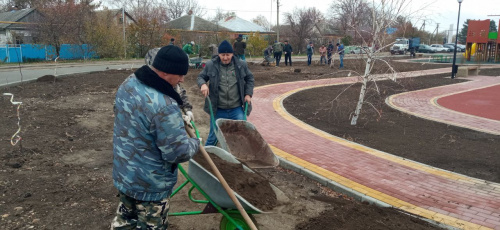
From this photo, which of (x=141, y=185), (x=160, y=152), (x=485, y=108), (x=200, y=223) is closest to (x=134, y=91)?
(x=160, y=152)

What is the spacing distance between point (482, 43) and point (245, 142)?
105 ft

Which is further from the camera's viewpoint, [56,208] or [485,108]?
[485,108]

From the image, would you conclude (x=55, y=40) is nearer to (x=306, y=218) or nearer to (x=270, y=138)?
(x=270, y=138)

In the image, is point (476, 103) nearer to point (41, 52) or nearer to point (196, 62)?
point (196, 62)

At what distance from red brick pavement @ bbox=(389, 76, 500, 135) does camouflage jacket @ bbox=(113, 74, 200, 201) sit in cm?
717

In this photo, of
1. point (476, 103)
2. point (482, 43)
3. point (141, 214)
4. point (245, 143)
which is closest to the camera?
point (141, 214)

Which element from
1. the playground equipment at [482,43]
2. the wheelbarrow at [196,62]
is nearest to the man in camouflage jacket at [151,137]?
the wheelbarrow at [196,62]

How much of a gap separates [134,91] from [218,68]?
2454 mm

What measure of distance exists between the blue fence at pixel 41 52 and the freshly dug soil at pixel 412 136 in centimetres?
2112

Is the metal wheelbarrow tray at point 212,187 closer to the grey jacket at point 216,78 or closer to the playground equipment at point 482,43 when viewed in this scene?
the grey jacket at point 216,78

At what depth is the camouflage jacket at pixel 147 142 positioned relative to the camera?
2.20 meters

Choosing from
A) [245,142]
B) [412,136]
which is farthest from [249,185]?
[412,136]

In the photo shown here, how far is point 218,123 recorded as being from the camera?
4.16 meters

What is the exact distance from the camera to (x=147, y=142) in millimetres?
2277
